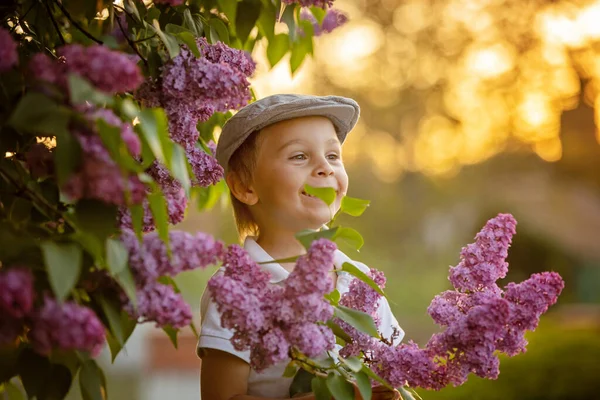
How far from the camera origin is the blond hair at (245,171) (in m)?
1.62

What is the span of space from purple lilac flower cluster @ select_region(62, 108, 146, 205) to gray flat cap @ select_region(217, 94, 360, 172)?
0.67 m

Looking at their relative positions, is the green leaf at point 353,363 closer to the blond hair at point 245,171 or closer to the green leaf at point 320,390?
the green leaf at point 320,390

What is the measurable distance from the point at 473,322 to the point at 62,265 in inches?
23.1

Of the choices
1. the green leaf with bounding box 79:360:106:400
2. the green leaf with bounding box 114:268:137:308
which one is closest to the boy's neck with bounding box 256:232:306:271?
the green leaf with bounding box 79:360:106:400

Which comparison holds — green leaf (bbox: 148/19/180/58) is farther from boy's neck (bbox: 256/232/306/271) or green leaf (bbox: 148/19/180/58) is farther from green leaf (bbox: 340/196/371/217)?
boy's neck (bbox: 256/232/306/271)

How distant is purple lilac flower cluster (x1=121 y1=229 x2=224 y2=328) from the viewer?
3.13ft

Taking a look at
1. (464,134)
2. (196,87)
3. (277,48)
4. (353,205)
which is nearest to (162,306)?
(196,87)

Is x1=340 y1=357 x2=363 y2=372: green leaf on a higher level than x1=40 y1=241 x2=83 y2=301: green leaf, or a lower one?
higher

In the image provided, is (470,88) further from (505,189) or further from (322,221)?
(322,221)

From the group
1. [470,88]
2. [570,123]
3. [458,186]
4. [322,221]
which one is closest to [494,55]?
[470,88]

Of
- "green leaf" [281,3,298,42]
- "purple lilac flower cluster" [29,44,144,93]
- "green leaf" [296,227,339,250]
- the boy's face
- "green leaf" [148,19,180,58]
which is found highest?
"green leaf" [281,3,298,42]

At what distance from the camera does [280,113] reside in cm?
154

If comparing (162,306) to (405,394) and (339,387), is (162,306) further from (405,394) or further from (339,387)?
(405,394)

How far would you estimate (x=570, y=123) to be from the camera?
1185 centimetres
